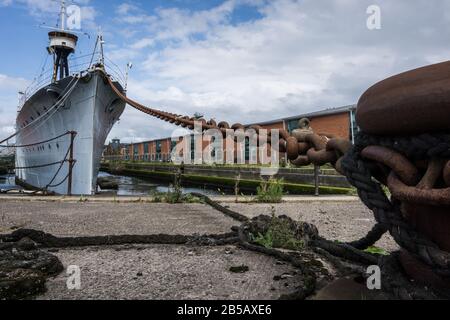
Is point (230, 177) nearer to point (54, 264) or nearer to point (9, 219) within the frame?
point (9, 219)

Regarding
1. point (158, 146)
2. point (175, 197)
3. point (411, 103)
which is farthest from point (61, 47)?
point (158, 146)

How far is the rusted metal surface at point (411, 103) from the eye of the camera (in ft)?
4.33

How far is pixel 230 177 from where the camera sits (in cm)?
2603

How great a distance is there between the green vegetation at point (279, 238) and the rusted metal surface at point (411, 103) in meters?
2.06

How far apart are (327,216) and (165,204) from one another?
3.42 meters

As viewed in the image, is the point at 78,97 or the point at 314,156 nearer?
the point at 314,156

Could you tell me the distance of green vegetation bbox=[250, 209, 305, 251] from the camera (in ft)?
11.4

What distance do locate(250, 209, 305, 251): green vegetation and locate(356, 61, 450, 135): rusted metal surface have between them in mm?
2060

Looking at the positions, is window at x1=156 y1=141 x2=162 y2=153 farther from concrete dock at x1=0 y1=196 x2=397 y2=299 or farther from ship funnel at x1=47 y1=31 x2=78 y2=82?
concrete dock at x1=0 y1=196 x2=397 y2=299

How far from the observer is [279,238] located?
11.7 ft

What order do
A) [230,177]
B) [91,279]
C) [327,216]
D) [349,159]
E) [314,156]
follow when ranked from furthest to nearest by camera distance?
[230,177]
[327,216]
[91,279]
[314,156]
[349,159]

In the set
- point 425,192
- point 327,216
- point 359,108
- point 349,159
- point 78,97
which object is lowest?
point 327,216

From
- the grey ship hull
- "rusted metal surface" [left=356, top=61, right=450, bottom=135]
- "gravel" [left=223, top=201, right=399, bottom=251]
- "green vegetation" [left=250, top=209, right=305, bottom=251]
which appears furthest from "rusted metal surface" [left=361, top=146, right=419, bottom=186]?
the grey ship hull
